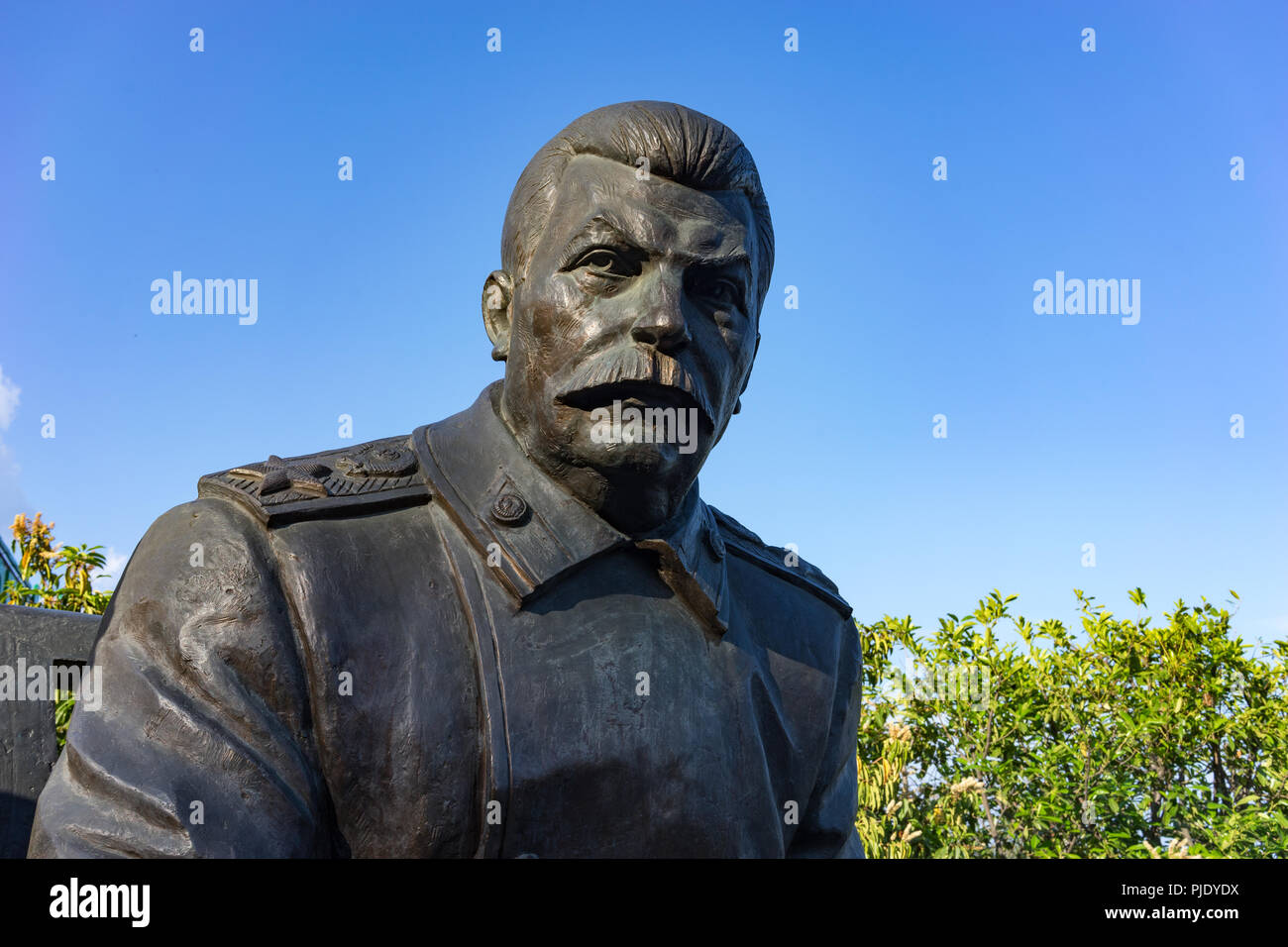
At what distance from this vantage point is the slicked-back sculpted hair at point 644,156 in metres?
2.79

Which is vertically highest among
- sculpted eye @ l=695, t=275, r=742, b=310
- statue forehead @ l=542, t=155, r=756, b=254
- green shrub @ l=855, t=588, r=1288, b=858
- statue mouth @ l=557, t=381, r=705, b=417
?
statue forehead @ l=542, t=155, r=756, b=254

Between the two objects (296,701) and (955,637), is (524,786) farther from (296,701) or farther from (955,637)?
(955,637)

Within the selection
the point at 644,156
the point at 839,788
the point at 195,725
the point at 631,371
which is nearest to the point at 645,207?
the point at 644,156

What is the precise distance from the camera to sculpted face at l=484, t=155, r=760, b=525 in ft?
8.77

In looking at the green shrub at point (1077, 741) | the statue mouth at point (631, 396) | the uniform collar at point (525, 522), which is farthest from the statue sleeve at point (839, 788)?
the green shrub at point (1077, 741)

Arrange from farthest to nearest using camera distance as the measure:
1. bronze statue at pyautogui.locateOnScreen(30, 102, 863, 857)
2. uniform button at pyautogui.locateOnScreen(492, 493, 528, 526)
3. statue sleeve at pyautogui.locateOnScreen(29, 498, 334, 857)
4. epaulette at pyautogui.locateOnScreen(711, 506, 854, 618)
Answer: epaulette at pyautogui.locateOnScreen(711, 506, 854, 618)
uniform button at pyautogui.locateOnScreen(492, 493, 528, 526)
bronze statue at pyautogui.locateOnScreen(30, 102, 863, 857)
statue sleeve at pyautogui.locateOnScreen(29, 498, 334, 857)

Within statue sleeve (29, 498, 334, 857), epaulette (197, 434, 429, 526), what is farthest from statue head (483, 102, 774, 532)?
statue sleeve (29, 498, 334, 857)

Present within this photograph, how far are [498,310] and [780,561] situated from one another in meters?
1.02

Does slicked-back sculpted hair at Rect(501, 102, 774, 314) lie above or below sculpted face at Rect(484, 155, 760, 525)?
above

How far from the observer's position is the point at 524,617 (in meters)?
2.68

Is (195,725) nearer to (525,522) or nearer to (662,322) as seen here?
(525,522)

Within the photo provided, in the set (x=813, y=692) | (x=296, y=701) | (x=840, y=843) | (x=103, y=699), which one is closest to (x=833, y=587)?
(x=813, y=692)

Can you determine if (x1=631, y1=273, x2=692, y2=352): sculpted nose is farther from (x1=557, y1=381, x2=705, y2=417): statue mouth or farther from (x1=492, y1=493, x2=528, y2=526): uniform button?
(x1=492, y1=493, x2=528, y2=526): uniform button
